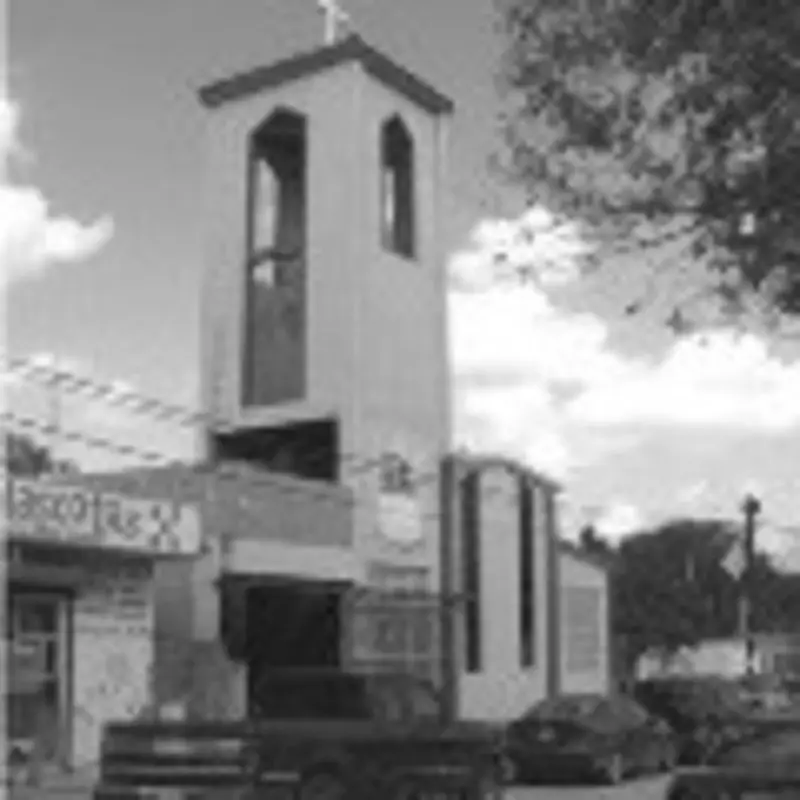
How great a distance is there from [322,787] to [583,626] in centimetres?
3120

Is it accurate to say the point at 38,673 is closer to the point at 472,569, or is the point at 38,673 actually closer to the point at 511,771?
the point at 511,771

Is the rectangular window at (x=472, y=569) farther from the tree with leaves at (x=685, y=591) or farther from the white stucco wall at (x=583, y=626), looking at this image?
the tree with leaves at (x=685, y=591)

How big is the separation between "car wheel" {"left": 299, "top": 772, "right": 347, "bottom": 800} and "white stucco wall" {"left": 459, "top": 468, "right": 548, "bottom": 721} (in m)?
24.2

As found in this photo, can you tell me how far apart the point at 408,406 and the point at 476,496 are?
3014 mm

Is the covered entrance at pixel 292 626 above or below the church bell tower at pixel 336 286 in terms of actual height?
below

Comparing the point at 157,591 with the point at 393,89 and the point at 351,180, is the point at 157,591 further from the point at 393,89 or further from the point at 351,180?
the point at 393,89

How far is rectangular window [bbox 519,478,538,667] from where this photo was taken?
44688mm

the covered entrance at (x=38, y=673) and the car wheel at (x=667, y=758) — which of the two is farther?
the car wheel at (x=667, y=758)

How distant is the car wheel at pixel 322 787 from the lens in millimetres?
17781

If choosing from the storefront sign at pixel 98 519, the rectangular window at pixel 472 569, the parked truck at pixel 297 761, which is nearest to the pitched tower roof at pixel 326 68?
the rectangular window at pixel 472 569

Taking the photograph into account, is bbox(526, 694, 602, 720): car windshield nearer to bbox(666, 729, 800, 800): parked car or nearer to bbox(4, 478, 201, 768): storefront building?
bbox(4, 478, 201, 768): storefront building

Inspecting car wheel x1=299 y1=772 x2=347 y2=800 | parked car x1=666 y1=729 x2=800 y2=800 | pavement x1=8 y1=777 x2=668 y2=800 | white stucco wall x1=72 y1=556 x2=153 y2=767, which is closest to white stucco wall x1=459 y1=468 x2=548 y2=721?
white stucco wall x1=72 y1=556 x2=153 y2=767

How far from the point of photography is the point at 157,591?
3306 centimetres

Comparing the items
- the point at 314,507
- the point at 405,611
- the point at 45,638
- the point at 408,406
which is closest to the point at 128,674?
the point at 45,638
